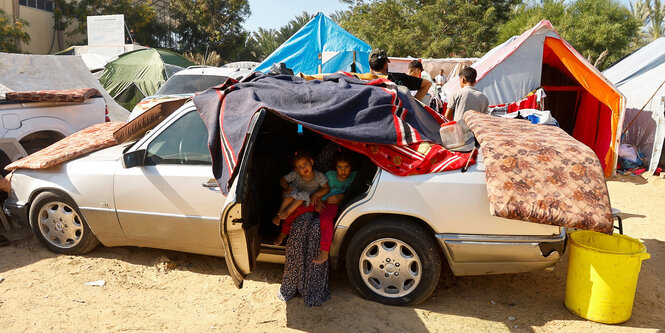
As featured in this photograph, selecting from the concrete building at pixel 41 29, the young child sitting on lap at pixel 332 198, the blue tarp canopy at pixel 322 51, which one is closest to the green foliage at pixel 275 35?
the concrete building at pixel 41 29

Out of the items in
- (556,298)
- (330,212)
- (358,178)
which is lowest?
(556,298)

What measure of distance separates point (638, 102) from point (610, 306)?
804cm

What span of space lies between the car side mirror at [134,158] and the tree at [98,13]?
1047 inches

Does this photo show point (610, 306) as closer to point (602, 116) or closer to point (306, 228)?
point (306, 228)

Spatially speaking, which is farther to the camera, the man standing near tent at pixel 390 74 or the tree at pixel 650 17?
the tree at pixel 650 17

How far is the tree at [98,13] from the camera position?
26062 mm

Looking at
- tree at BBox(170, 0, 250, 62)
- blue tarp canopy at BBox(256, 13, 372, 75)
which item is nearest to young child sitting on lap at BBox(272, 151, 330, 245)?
blue tarp canopy at BBox(256, 13, 372, 75)

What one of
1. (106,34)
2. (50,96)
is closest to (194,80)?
(50,96)

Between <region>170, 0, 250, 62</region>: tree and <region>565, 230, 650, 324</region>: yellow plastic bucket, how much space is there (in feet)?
107

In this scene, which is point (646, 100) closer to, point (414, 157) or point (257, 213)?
point (414, 157)

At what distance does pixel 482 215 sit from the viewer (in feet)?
11.0

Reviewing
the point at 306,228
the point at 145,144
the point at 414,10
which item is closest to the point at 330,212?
the point at 306,228

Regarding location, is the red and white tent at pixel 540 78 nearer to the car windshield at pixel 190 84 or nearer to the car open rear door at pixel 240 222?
the car windshield at pixel 190 84

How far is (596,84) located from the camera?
332 inches
